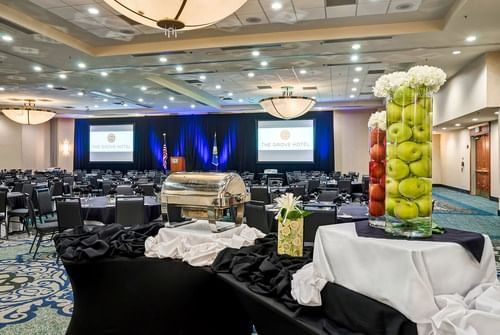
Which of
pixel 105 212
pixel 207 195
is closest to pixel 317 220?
pixel 207 195

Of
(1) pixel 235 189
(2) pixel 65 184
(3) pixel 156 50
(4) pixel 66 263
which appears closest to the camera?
(4) pixel 66 263

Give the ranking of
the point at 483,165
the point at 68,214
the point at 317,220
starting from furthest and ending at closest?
1. the point at 483,165
2. the point at 68,214
3. the point at 317,220

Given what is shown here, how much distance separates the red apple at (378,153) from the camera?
1.65 metres

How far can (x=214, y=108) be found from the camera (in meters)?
17.9

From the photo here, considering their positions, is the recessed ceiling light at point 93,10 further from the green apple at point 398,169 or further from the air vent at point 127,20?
the green apple at point 398,169

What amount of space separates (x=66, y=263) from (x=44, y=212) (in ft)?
18.4

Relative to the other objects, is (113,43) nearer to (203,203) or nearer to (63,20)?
(63,20)

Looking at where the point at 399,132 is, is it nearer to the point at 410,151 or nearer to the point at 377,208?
the point at 410,151

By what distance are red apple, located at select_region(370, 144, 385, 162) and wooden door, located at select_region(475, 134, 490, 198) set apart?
44.3ft

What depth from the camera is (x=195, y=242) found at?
7.34 feet

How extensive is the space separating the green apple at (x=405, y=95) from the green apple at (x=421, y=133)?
3.7 inches

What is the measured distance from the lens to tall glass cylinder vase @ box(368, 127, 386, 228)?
1616 mm

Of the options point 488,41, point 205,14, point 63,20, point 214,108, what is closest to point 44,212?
point 63,20

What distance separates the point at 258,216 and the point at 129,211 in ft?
6.21
